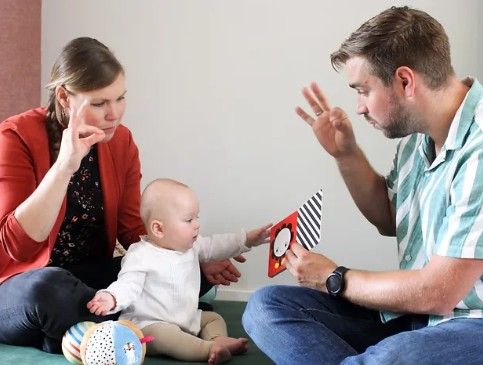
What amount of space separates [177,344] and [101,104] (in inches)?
24.3

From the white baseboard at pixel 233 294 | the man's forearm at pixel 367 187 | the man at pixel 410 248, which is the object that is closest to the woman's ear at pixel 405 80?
the man at pixel 410 248

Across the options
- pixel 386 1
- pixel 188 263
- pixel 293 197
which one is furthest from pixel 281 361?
pixel 386 1

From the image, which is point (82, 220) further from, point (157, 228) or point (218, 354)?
point (218, 354)

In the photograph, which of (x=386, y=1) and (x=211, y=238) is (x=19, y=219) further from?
(x=386, y=1)

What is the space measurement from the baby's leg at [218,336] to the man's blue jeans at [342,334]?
0.24m

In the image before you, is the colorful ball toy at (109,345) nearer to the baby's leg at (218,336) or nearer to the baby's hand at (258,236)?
the baby's leg at (218,336)

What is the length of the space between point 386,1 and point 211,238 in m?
0.96

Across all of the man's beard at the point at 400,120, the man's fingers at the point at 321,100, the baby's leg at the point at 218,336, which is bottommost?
the baby's leg at the point at 218,336

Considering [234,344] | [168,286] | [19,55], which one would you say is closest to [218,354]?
[234,344]

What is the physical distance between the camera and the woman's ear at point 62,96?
1.83 metres

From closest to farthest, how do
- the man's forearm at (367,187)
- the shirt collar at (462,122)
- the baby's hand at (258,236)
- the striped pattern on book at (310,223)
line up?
the shirt collar at (462,122) → the striped pattern on book at (310,223) → the man's forearm at (367,187) → the baby's hand at (258,236)

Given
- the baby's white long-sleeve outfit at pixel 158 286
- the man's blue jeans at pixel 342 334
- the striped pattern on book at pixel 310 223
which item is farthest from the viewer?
the baby's white long-sleeve outfit at pixel 158 286

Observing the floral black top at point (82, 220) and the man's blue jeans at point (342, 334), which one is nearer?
the man's blue jeans at point (342, 334)

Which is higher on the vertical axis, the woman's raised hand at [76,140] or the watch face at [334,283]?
the woman's raised hand at [76,140]
